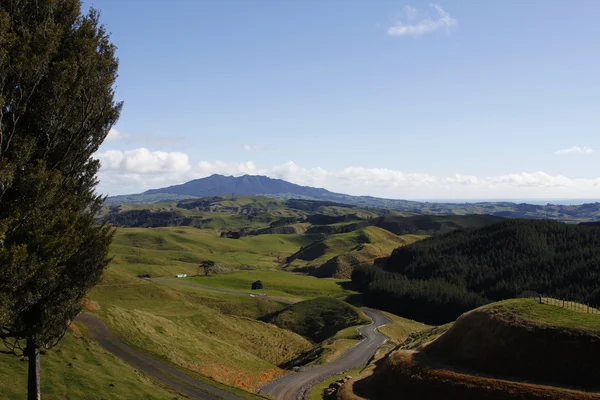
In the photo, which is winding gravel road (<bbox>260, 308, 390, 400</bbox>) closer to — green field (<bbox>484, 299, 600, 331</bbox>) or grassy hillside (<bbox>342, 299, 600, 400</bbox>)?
grassy hillside (<bbox>342, 299, 600, 400</bbox>)

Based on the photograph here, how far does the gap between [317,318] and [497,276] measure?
9900 cm

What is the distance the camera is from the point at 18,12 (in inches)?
730

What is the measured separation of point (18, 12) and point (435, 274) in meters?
190

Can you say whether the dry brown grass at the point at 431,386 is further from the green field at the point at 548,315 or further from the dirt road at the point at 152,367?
the dirt road at the point at 152,367

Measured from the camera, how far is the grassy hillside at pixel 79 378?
30.8 m

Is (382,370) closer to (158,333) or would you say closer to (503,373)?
(503,373)

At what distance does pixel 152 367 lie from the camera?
4747 centimetres

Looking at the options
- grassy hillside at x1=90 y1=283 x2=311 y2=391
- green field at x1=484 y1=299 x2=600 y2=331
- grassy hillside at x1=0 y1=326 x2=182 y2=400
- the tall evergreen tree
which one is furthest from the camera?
grassy hillside at x1=90 y1=283 x2=311 y2=391

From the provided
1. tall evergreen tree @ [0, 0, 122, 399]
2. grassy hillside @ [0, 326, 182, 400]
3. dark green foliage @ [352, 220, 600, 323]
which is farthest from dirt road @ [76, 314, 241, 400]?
dark green foliage @ [352, 220, 600, 323]

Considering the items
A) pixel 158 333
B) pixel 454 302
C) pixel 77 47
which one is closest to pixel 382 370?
pixel 158 333

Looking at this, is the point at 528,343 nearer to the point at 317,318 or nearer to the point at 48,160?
the point at 48,160

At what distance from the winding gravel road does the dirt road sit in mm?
12895

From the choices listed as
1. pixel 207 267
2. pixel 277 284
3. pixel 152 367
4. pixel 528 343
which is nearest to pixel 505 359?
pixel 528 343

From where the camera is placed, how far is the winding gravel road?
54594 mm
